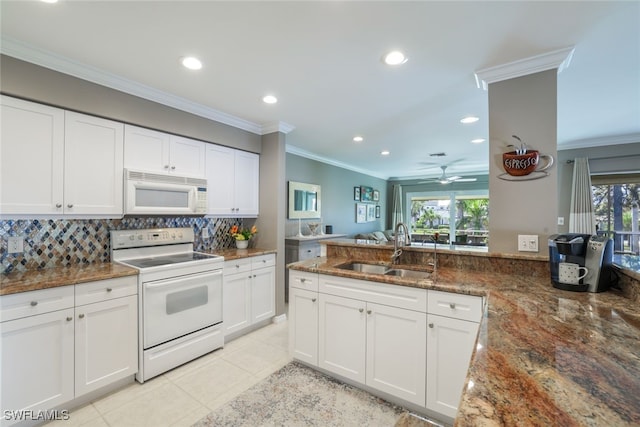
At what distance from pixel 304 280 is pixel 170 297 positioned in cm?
118

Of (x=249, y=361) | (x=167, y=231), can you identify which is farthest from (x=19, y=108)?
(x=249, y=361)

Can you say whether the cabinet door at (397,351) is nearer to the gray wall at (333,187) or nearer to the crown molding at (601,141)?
the gray wall at (333,187)

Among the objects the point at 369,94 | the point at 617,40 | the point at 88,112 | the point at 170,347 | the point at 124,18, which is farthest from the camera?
the point at 369,94

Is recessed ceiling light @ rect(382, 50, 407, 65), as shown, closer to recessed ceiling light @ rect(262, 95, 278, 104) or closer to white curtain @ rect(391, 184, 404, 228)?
recessed ceiling light @ rect(262, 95, 278, 104)

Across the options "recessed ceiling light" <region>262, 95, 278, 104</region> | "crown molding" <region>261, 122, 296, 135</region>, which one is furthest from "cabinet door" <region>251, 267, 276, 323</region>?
"recessed ceiling light" <region>262, 95, 278, 104</region>

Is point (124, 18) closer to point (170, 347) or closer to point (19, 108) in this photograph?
point (19, 108)

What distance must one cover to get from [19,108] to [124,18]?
3.53 ft

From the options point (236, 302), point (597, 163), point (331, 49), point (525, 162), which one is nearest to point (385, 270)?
point (525, 162)

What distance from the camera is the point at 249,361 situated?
2594mm

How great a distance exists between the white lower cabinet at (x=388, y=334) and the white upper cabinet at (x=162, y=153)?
166 centimetres

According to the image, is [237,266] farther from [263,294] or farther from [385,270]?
[385,270]

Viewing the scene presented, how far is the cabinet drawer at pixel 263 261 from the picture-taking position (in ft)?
10.5

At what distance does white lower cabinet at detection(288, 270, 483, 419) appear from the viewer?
1699mm

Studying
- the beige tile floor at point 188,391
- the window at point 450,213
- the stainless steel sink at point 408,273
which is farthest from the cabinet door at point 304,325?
the window at point 450,213
